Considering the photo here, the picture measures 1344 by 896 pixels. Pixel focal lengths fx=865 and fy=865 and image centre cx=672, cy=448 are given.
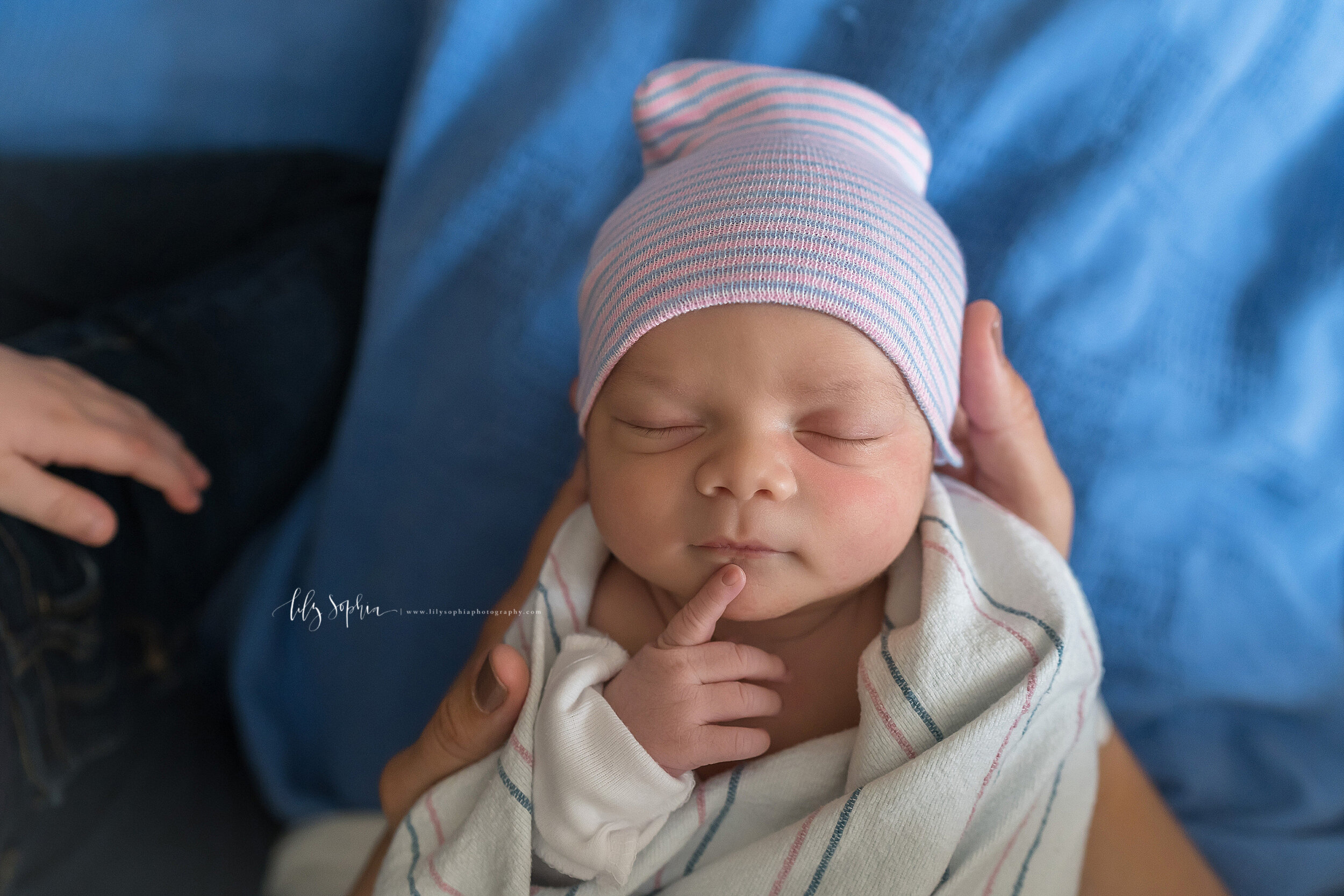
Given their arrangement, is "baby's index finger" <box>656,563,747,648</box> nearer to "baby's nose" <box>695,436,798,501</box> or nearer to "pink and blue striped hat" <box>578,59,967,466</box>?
"baby's nose" <box>695,436,798,501</box>

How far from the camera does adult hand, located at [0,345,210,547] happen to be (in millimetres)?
981

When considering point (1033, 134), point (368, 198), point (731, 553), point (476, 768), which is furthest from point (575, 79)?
point (476, 768)

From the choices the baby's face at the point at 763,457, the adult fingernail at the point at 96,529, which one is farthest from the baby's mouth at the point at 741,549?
the adult fingernail at the point at 96,529

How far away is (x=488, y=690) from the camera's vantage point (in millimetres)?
921

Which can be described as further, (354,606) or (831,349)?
(354,606)

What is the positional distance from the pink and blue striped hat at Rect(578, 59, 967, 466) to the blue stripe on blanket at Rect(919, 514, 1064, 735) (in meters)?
0.08

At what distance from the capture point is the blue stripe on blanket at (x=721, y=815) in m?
0.91

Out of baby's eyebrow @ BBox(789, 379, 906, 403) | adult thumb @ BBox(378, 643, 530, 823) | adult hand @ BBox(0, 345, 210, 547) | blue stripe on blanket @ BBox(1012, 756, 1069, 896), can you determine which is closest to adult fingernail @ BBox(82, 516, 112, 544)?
adult hand @ BBox(0, 345, 210, 547)

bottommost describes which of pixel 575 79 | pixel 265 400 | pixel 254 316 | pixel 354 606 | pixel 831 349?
pixel 354 606

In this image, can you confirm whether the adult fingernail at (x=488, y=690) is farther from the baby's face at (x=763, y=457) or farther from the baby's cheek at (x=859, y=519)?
the baby's cheek at (x=859, y=519)

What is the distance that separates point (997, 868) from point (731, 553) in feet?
1.37

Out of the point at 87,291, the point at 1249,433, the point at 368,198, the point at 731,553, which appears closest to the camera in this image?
the point at 731,553

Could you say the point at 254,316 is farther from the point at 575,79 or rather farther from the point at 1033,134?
the point at 1033,134

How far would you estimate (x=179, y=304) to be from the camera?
129 centimetres
